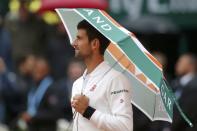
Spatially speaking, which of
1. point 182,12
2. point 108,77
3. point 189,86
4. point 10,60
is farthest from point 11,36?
point 108,77

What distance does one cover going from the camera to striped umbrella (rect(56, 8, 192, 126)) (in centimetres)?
772

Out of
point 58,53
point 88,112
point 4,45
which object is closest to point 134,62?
point 88,112

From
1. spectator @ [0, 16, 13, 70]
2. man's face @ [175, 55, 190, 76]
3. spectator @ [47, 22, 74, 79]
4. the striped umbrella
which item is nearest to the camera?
the striped umbrella

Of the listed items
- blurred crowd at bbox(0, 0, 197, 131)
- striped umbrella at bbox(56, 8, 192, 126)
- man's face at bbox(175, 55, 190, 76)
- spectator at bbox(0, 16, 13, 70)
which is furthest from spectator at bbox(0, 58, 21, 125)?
striped umbrella at bbox(56, 8, 192, 126)

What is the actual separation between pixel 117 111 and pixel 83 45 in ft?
2.02

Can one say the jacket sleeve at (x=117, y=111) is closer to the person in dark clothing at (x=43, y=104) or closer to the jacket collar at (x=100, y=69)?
the jacket collar at (x=100, y=69)

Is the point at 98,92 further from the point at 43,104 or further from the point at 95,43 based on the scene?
the point at 43,104

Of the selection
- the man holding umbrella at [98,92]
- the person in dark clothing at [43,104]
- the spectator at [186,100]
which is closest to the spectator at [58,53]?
the person in dark clothing at [43,104]

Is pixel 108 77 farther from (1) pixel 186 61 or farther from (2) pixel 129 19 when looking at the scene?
(2) pixel 129 19

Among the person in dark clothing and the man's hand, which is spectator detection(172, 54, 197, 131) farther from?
the man's hand

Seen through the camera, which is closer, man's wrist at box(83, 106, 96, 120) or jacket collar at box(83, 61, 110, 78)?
man's wrist at box(83, 106, 96, 120)

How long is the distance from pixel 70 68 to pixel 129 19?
281 cm

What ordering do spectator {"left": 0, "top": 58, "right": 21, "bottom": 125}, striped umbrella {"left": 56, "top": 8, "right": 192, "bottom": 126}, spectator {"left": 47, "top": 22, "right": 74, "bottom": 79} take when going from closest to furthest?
striped umbrella {"left": 56, "top": 8, "right": 192, "bottom": 126}, spectator {"left": 0, "top": 58, "right": 21, "bottom": 125}, spectator {"left": 47, "top": 22, "right": 74, "bottom": 79}

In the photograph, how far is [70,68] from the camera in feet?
49.9
